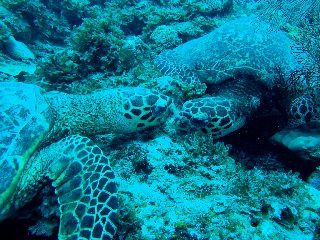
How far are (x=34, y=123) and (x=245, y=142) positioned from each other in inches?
118

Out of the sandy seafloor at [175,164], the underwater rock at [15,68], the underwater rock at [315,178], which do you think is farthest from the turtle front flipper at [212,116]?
the underwater rock at [15,68]

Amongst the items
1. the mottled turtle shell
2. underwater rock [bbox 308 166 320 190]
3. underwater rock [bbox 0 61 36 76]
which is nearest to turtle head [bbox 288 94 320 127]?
underwater rock [bbox 308 166 320 190]

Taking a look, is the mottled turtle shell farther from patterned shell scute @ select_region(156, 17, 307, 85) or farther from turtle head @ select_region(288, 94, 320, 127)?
turtle head @ select_region(288, 94, 320, 127)

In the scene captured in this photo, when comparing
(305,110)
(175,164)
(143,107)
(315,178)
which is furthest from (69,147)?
(305,110)

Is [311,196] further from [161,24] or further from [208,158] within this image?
[161,24]

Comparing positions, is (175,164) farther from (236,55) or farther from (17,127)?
(236,55)

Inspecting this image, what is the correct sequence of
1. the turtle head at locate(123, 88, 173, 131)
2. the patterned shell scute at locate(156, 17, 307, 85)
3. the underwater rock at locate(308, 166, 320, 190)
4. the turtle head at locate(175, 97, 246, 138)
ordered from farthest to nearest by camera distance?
the patterned shell scute at locate(156, 17, 307, 85) < the turtle head at locate(175, 97, 246, 138) < the turtle head at locate(123, 88, 173, 131) < the underwater rock at locate(308, 166, 320, 190)

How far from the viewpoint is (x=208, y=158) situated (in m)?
2.74

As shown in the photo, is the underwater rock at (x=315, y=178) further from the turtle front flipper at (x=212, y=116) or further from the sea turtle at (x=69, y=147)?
the sea turtle at (x=69, y=147)

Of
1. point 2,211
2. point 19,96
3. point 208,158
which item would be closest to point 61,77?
point 19,96

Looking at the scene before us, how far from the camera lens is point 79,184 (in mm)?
2352

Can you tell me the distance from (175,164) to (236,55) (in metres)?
2.73

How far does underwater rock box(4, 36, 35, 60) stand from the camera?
5.75 meters

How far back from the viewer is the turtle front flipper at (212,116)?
3336 mm
